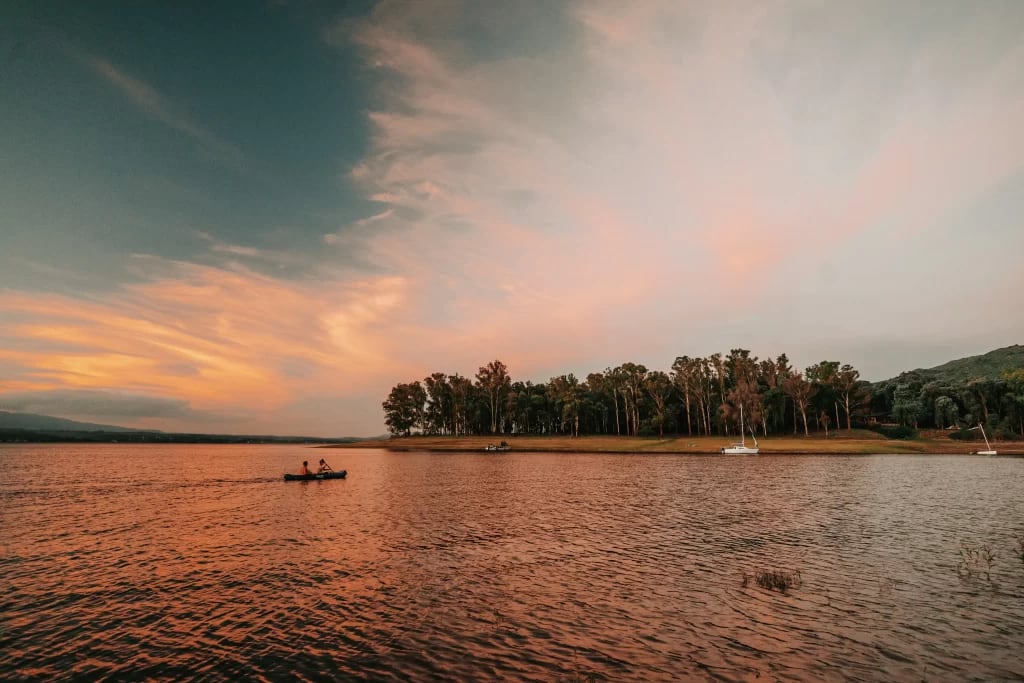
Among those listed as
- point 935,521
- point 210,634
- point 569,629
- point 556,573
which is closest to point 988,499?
point 935,521

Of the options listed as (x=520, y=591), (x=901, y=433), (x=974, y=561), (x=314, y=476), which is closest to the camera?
(x=520, y=591)

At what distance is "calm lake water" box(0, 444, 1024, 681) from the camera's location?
50.5 ft

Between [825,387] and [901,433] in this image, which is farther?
[825,387]

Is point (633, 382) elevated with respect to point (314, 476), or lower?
elevated

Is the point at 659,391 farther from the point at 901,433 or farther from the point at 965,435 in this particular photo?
the point at 965,435

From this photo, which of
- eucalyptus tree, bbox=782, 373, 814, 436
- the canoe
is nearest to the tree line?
eucalyptus tree, bbox=782, 373, 814, 436

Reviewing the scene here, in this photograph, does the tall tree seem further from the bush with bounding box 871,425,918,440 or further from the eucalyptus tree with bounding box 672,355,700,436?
the bush with bounding box 871,425,918,440

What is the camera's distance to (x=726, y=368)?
178 m

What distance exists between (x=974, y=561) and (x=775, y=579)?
38.0ft

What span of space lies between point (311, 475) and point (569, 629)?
6187cm

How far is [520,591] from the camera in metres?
22.2

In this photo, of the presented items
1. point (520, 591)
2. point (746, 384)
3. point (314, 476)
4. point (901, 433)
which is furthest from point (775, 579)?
point (901, 433)

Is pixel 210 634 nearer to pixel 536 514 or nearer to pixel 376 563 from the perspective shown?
pixel 376 563

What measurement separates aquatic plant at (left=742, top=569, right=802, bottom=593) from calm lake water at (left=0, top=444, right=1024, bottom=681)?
501mm
